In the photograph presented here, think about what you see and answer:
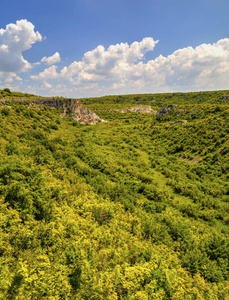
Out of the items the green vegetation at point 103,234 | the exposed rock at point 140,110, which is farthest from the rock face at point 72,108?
the exposed rock at point 140,110

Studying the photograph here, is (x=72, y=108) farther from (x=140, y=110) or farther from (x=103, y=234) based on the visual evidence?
(x=140, y=110)

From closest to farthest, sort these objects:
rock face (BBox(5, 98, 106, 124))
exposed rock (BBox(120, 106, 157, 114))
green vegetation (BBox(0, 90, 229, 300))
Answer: green vegetation (BBox(0, 90, 229, 300))
rock face (BBox(5, 98, 106, 124))
exposed rock (BBox(120, 106, 157, 114))

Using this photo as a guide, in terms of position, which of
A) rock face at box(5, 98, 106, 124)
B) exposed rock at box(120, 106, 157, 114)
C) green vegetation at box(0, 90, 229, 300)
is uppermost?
exposed rock at box(120, 106, 157, 114)

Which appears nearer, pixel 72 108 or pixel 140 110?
pixel 72 108

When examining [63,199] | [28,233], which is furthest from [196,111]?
[28,233]

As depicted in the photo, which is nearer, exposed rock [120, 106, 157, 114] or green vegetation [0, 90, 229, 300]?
green vegetation [0, 90, 229, 300]

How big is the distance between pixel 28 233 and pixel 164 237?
1092 cm

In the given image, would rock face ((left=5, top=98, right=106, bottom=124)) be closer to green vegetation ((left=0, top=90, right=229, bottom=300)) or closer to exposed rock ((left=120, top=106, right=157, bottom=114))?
green vegetation ((left=0, top=90, right=229, bottom=300))

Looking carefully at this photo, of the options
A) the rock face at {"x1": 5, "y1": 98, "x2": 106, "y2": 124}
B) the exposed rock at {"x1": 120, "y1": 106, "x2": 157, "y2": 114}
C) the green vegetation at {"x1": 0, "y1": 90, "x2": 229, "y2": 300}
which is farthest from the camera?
the exposed rock at {"x1": 120, "y1": 106, "x2": 157, "y2": 114}

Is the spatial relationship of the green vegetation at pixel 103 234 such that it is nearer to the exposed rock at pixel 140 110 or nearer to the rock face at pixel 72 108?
the rock face at pixel 72 108

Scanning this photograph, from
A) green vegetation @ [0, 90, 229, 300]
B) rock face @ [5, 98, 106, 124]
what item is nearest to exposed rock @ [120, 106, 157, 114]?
rock face @ [5, 98, 106, 124]

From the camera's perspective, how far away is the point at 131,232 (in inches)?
534

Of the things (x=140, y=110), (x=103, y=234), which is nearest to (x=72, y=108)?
(x=103, y=234)

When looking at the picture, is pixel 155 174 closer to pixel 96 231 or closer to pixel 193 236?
pixel 193 236
